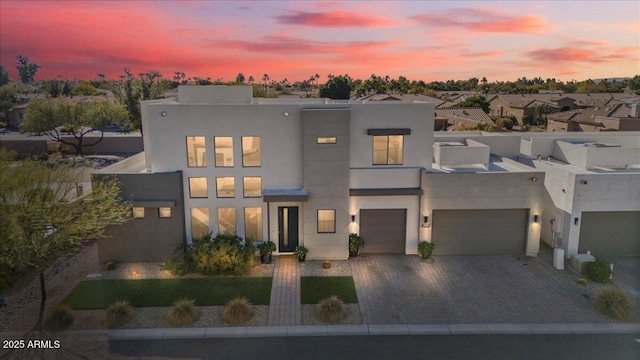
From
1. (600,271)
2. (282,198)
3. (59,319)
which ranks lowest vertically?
(59,319)

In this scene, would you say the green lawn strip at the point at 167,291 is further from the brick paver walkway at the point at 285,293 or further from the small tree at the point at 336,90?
the small tree at the point at 336,90

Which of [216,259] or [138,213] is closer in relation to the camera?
[216,259]

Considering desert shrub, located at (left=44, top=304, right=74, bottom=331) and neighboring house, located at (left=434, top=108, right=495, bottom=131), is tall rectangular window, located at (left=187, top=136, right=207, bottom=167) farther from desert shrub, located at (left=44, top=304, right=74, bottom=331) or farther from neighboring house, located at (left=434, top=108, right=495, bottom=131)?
neighboring house, located at (left=434, top=108, right=495, bottom=131)

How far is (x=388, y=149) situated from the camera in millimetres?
19266

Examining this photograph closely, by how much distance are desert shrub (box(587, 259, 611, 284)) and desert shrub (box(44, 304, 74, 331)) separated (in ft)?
63.2

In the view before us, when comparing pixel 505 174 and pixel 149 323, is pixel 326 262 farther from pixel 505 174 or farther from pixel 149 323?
pixel 505 174

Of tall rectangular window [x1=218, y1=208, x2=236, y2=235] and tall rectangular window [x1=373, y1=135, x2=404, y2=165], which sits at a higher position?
tall rectangular window [x1=373, y1=135, x2=404, y2=165]

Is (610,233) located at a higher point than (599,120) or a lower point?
lower

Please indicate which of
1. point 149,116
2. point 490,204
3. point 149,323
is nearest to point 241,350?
point 149,323

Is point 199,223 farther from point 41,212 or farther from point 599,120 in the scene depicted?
point 599,120

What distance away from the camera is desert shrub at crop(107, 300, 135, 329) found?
531 inches

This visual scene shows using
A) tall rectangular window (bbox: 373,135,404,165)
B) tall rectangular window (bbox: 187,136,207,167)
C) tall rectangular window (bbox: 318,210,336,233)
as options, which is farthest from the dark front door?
tall rectangular window (bbox: 373,135,404,165)

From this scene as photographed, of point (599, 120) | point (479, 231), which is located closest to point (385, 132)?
point (479, 231)

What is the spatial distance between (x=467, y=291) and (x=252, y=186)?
9.90m
